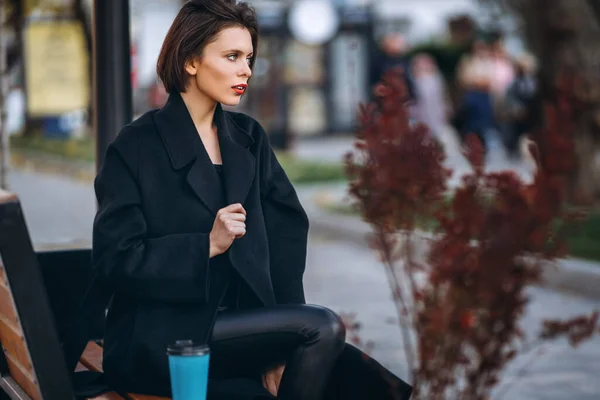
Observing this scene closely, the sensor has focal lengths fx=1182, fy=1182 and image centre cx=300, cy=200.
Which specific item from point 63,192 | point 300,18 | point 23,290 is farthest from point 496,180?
point 300,18

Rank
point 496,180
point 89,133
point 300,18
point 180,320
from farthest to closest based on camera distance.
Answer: point 89,133 → point 300,18 → point 496,180 → point 180,320

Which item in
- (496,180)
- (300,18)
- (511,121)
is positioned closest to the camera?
(496,180)

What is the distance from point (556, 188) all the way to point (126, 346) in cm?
112

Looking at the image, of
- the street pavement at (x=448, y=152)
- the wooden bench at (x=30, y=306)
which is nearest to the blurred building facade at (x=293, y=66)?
the street pavement at (x=448, y=152)

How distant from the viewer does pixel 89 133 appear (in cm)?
2606

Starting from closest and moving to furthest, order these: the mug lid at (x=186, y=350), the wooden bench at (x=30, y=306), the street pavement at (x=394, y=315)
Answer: the mug lid at (x=186, y=350)
the wooden bench at (x=30, y=306)
the street pavement at (x=394, y=315)

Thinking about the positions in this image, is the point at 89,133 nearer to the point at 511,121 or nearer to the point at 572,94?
the point at 511,121

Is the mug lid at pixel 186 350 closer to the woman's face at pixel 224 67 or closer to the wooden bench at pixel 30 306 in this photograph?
the wooden bench at pixel 30 306

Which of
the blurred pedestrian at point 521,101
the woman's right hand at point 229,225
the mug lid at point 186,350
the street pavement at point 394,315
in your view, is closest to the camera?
the mug lid at point 186,350

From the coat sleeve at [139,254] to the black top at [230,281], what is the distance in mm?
87

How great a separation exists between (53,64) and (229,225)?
19.2m

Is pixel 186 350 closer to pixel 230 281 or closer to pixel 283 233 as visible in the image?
pixel 230 281

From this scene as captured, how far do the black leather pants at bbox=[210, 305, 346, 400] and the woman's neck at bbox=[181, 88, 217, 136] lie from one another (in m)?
0.48

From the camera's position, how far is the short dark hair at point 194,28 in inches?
112
